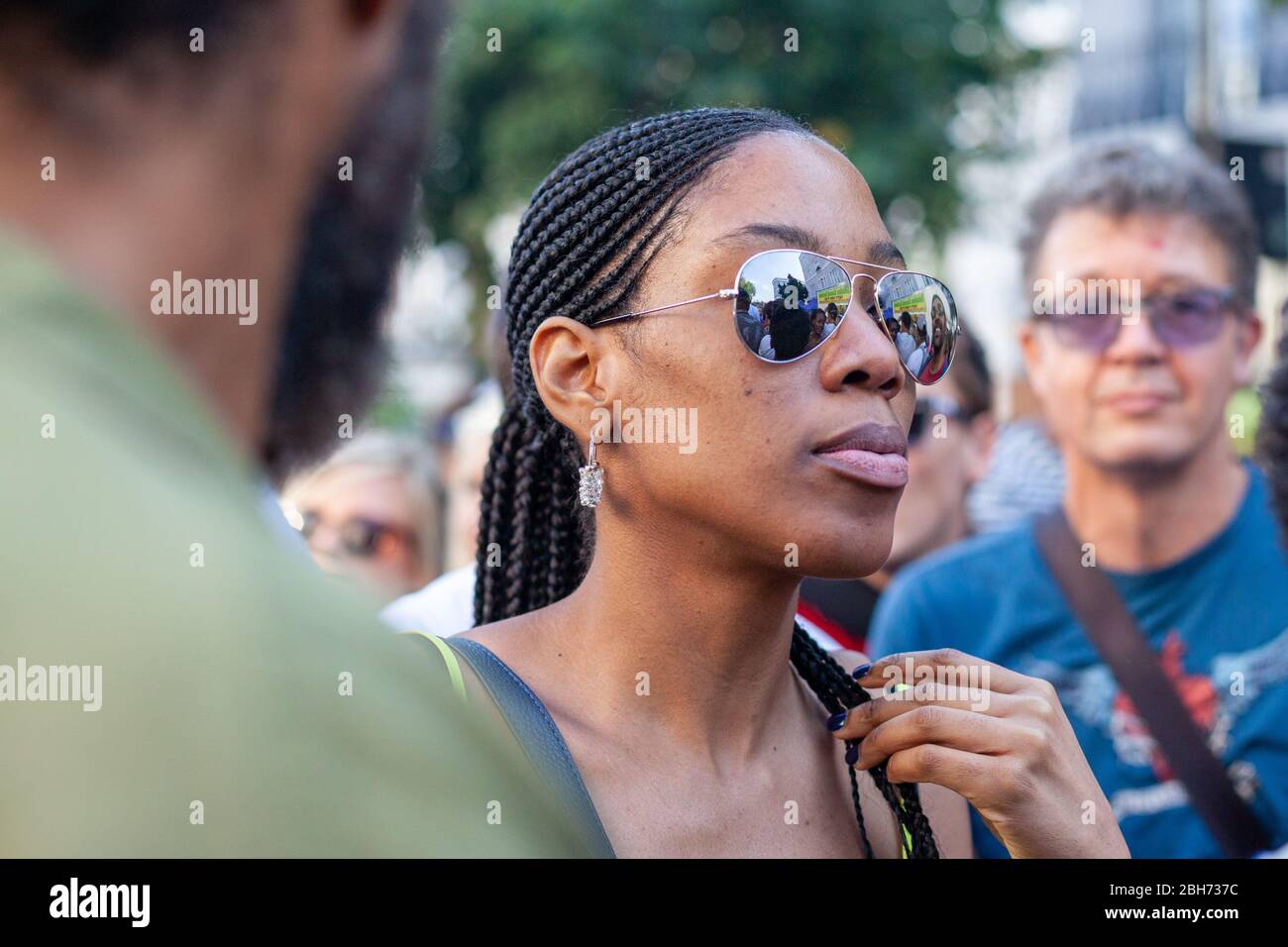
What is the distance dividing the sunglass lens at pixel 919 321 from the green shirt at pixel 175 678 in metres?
1.43

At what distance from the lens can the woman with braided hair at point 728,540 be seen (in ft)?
6.45

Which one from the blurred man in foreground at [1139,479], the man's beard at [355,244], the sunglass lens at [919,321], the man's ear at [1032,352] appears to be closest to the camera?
the man's beard at [355,244]

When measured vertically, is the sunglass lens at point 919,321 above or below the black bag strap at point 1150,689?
above

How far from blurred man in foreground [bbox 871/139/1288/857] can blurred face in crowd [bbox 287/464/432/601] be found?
188 cm

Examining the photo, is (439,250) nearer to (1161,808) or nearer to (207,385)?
(1161,808)

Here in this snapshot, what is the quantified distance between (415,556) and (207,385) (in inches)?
161

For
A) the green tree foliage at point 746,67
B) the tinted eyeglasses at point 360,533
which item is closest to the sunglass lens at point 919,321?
the tinted eyeglasses at point 360,533

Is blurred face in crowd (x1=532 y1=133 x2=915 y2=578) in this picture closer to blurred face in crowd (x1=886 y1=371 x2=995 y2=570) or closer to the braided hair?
the braided hair

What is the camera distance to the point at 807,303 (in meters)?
1.98

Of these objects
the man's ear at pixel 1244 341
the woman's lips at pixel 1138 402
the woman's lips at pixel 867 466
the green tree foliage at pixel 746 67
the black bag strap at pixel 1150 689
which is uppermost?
the green tree foliage at pixel 746 67

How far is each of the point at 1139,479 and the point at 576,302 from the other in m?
2.10

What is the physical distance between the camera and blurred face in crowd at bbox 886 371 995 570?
4266 mm

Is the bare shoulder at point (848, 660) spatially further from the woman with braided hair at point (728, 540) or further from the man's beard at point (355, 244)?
the man's beard at point (355, 244)

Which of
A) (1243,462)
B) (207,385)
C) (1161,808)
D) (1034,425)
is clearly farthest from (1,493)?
(1034,425)
